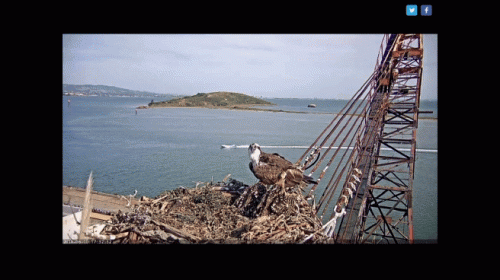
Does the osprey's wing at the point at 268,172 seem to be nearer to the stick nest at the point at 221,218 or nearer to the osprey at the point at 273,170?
the osprey at the point at 273,170

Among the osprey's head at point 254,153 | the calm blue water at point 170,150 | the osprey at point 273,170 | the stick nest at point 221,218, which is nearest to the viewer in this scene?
the stick nest at point 221,218

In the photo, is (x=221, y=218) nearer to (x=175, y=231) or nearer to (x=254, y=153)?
(x=175, y=231)
